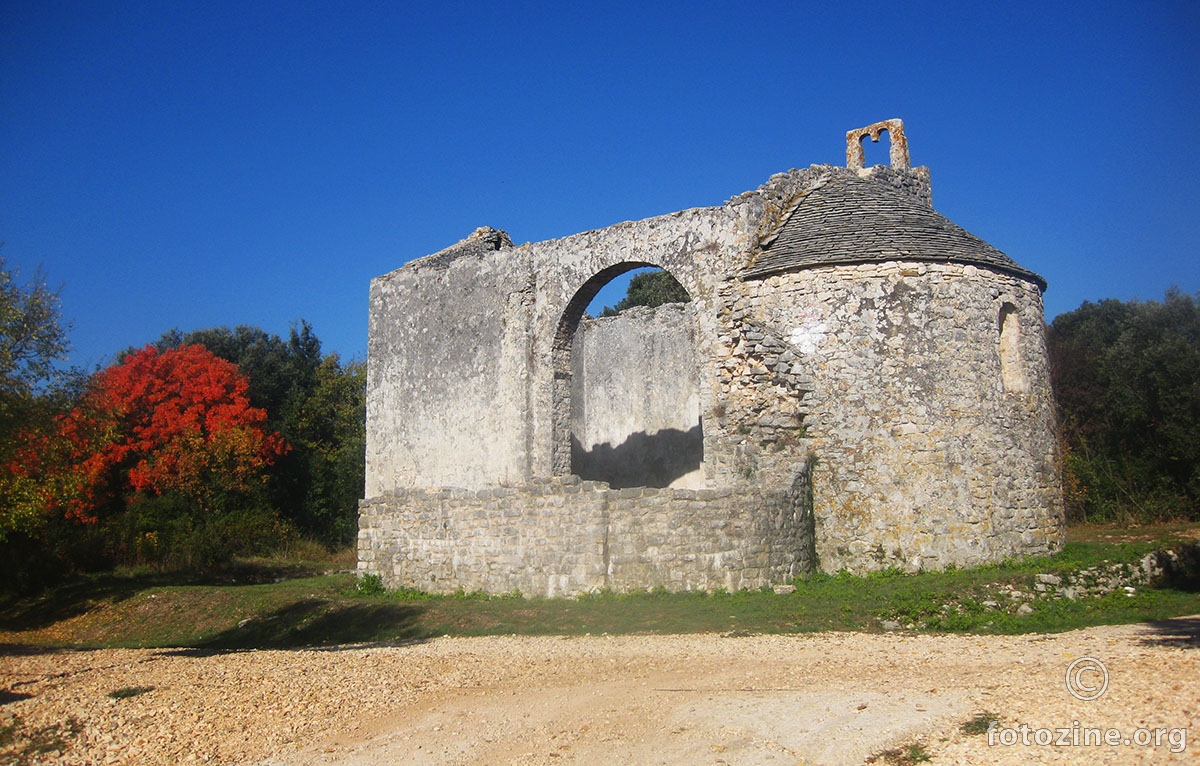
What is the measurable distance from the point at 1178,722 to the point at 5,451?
43.5ft

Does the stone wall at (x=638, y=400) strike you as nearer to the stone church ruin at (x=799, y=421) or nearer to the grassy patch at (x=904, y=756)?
the stone church ruin at (x=799, y=421)

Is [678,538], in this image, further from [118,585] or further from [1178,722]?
[118,585]

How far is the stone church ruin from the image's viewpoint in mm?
11930

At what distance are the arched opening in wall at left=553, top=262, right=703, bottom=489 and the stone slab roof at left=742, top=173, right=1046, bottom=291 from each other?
4.90 m

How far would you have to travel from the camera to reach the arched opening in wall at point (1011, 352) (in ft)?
42.8

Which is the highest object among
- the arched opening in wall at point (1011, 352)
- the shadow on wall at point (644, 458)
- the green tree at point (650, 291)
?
the green tree at point (650, 291)

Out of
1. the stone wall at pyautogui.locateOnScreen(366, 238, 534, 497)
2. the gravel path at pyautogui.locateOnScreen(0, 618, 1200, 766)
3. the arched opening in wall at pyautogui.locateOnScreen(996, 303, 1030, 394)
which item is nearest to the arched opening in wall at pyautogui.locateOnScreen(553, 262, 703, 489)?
the stone wall at pyautogui.locateOnScreen(366, 238, 534, 497)

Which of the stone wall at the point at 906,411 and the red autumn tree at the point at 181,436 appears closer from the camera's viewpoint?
the stone wall at the point at 906,411

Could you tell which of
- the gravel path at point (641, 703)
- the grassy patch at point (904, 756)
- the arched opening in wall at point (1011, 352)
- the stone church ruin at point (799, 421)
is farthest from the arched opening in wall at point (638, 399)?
the grassy patch at point (904, 756)

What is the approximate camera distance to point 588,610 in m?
11.1

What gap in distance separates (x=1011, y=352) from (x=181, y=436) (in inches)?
921

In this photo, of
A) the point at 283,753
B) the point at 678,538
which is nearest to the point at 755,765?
the point at 283,753

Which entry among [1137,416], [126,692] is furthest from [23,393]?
[1137,416]

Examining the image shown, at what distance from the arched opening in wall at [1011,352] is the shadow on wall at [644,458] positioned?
7209 mm
